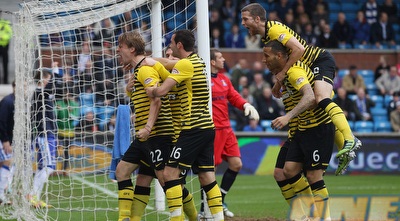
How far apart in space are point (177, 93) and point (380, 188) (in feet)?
26.7

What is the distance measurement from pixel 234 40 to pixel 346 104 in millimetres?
3922

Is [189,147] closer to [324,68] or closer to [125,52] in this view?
[125,52]

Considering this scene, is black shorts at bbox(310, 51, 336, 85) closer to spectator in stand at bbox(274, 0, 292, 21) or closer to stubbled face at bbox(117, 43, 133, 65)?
stubbled face at bbox(117, 43, 133, 65)

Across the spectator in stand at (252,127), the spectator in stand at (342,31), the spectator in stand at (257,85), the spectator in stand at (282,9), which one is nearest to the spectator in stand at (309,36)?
the spectator in stand at (282,9)

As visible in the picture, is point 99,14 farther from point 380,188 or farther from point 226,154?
point 380,188

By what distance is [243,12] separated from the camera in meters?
9.16

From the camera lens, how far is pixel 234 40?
23406mm

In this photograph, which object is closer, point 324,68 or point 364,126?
point 324,68

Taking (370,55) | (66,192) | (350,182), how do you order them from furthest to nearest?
(370,55) < (350,182) < (66,192)

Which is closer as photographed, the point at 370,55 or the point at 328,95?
the point at 328,95

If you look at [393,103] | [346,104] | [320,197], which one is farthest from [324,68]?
[393,103]

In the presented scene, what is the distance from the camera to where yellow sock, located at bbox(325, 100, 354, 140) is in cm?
856

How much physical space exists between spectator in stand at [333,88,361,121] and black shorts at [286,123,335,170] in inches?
496

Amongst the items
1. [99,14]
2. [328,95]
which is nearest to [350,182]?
[99,14]
